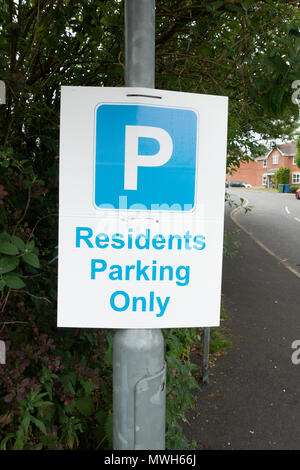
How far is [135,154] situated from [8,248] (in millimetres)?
553

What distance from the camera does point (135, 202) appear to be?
4.51 feet

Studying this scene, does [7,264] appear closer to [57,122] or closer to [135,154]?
[135,154]

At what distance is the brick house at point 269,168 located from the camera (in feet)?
188

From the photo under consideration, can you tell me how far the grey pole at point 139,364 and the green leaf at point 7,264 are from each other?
1.45ft

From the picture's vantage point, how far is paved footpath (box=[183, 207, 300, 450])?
10.8 feet

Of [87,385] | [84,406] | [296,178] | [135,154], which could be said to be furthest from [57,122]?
[296,178]

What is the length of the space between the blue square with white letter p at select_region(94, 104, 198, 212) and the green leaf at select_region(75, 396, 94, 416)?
151 cm

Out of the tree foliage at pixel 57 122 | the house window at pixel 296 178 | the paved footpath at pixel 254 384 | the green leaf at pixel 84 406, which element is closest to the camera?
the tree foliage at pixel 57 122

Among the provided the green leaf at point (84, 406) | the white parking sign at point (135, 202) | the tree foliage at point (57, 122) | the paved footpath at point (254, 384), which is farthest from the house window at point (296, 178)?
the white parking sign at point (135, 202)

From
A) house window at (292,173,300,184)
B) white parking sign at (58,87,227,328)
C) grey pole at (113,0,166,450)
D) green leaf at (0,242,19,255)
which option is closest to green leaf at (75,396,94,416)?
grey pole at (113,0,166,450)

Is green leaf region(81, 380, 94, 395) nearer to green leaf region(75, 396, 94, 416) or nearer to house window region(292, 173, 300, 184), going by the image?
green leaf region(75, 396, 94, 416)

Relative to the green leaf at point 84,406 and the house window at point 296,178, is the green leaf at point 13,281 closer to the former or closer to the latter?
the green leaf at point 84,406

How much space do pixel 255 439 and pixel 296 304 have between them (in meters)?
3.96

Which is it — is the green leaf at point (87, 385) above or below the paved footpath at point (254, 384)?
above
